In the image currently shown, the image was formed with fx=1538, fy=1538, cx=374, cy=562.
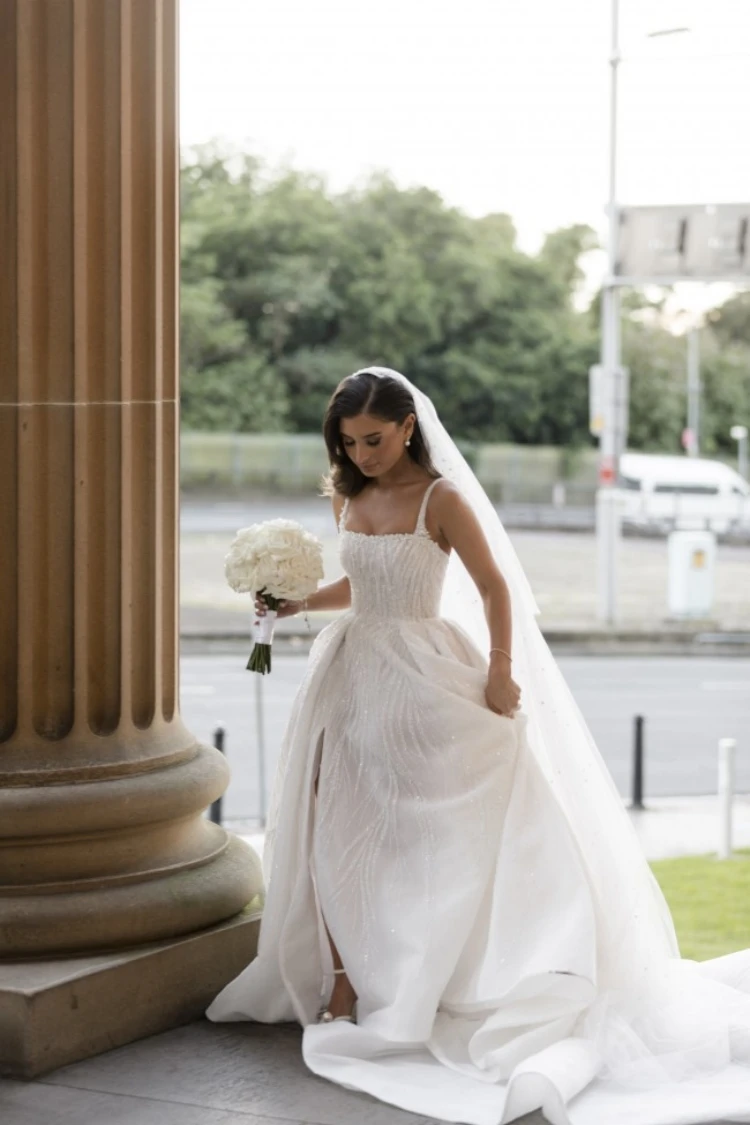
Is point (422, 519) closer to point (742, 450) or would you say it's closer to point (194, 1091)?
point (194, 1091)

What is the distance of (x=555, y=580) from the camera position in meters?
26.5

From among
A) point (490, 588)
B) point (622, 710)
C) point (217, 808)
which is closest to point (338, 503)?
point (490, 588)

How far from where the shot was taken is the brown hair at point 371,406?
4.35m

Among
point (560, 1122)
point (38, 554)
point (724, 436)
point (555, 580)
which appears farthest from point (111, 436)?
point (724, 436)

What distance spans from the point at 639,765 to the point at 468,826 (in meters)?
6.50

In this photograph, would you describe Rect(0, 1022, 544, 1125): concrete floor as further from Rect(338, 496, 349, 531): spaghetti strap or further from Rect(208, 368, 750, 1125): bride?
Rect(338, 496, 349, 531): spaghetti strap

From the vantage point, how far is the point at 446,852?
4.24m

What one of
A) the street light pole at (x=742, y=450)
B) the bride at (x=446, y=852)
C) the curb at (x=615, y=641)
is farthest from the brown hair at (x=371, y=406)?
the street light pole at (x=742, y=450)

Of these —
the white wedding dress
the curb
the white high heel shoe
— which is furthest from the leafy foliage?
the white high heel shoe

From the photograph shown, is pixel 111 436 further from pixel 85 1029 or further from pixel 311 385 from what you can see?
pixel 311 385

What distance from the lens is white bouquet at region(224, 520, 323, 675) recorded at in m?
4.44

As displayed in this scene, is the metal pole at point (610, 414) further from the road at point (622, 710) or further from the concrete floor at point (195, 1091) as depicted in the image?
the concrete floor at point (195, 1091)

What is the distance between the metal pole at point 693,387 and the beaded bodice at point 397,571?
4494cm

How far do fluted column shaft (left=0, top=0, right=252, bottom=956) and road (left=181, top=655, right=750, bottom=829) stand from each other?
225 inches
